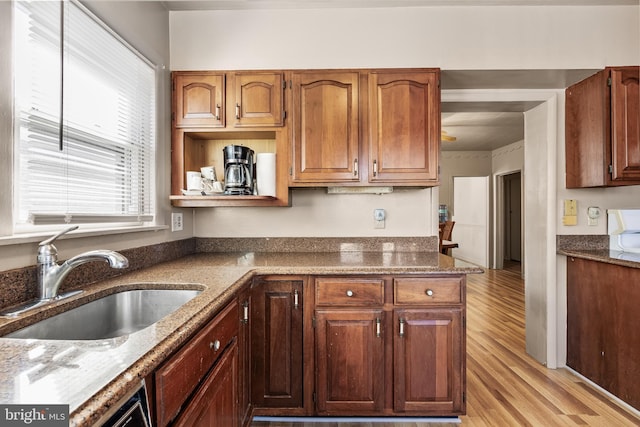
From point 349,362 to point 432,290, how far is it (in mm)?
594

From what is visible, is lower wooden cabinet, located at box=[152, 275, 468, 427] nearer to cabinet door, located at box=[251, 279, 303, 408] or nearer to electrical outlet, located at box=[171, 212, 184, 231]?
cabinet door, located at box=[251, 279, 303, 408]

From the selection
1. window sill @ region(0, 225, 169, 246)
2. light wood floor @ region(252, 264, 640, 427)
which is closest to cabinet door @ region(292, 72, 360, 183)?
window sill @ region(0, 225, 169, 246)

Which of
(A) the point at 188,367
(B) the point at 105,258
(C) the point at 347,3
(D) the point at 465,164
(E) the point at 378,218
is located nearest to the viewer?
(A) the point at 188,367

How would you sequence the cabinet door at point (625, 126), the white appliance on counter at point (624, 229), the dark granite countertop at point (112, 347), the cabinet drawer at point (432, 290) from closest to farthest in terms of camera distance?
the dark granite countertop at point (112, 347), the cabinet drawer at point (432, 290), the cabinet door at point (625, 126), the white appliance on counter at point (624, 229)

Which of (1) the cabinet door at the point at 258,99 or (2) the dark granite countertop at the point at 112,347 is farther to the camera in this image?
(1) the cabinet door at the point at 258,99

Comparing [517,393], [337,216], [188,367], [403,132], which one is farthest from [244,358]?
[517,393]

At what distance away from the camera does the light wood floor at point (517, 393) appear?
6.14 feet

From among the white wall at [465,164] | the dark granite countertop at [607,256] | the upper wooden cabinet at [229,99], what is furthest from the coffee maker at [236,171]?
the white wall at [465,164]

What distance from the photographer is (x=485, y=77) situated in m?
2.34

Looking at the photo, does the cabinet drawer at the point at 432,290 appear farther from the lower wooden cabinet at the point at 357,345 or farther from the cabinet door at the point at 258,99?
the cabinet door at the point at 258,99

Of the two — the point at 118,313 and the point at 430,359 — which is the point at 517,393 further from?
the point at 118,313

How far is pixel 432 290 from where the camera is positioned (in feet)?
5.87

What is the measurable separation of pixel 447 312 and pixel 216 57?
216 centimetres

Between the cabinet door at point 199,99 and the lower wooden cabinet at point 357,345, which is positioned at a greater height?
the cabinet door at point 199,99
